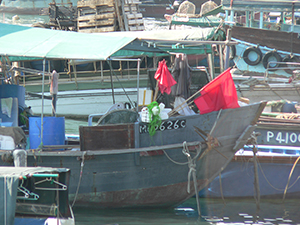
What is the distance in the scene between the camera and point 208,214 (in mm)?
7316

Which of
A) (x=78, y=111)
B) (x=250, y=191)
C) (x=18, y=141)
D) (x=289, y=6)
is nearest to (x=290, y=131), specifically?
(x=250, y=191)

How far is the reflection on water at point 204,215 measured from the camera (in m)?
6.80

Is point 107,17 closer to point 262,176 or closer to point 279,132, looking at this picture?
point 279,132

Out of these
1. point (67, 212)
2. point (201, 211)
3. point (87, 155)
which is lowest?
point (201, 211)

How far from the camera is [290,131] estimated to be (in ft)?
26.5

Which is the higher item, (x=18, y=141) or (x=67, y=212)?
(x=18, y=141)

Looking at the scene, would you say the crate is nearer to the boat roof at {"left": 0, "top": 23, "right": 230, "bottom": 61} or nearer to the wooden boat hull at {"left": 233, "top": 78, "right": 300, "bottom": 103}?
the wooden boat hull at {"left": 233, "top": 78, "right": 300, "bottom": 103}

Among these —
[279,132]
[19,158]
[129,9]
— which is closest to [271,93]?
[279,132]

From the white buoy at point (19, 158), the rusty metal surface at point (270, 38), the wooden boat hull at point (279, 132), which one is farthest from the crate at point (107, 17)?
the white buoy at point (19, 158)

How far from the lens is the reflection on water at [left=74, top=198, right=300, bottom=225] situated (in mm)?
6797

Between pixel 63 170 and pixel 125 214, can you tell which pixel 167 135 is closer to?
pixel 125 214

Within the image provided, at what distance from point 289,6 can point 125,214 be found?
10280 mm

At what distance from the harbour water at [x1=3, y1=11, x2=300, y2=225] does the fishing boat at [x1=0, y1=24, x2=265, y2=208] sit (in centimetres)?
19

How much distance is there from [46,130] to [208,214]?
11.2 feet
